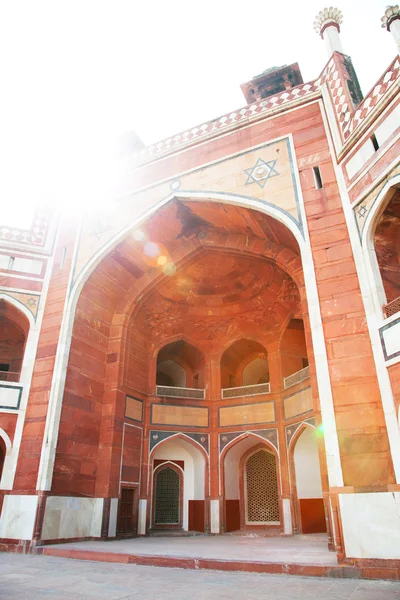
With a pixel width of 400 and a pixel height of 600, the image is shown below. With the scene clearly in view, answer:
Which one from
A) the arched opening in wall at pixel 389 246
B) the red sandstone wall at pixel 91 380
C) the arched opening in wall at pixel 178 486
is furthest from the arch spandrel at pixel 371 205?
the arched opening in wall at pixel 178 486

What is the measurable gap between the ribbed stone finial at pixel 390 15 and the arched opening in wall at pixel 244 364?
28.4 ft

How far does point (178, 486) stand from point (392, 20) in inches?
476

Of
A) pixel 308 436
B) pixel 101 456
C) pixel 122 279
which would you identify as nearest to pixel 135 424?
pixel 101 456

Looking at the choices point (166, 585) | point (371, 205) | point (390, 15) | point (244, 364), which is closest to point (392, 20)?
point (390, 15)

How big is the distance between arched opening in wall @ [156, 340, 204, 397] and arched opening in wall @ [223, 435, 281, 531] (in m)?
2.31

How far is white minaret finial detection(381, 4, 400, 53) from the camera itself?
778 cm

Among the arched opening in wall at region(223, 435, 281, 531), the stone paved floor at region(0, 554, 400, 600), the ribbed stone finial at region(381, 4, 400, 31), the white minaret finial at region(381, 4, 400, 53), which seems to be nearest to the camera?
the stone paved floor at region(0, 554, 400, 600)

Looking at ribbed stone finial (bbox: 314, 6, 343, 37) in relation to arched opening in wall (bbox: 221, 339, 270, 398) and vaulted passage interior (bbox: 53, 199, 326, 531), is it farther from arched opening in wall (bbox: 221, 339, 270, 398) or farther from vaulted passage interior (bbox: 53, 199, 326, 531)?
arched opening in wall (bbox: 221, 339, 270, 398)

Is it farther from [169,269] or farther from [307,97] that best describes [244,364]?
[307,97]

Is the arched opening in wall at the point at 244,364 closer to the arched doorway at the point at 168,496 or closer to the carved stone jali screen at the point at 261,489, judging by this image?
the carved stone jali screen at the point at 261,489

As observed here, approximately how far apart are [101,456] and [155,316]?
4.37 meters

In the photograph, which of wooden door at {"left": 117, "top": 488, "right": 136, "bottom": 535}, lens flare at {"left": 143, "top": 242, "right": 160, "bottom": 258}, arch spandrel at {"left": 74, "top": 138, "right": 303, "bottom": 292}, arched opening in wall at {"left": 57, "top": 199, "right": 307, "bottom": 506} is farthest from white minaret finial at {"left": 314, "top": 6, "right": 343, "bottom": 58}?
wooden door at {"left": 117, "top": 488, "right": 136, "bottom": 535}

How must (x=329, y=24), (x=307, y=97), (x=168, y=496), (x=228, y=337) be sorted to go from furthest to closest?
(x=228, y=337) → (x=168, y=496) → (x=329, y=24) → (x=307, y=97)

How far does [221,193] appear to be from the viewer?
9.88 meters
